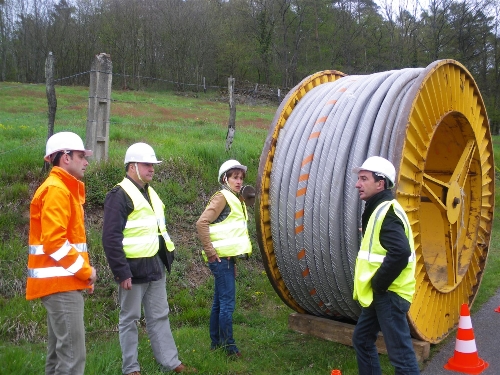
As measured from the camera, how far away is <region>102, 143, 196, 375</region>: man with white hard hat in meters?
4.25

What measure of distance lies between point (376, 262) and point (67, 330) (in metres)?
2.18

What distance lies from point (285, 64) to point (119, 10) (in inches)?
600

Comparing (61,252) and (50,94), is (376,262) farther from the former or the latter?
(50,94)

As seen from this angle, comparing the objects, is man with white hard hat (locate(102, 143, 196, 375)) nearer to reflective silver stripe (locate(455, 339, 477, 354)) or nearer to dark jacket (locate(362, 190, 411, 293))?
dark jacket (locate(362, 190, 411, 293))

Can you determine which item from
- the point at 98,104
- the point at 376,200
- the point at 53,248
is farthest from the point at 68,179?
the point at 98,104

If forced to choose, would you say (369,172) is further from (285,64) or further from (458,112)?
(285,64)

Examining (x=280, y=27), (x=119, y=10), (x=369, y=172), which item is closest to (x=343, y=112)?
(x=369, y=172)

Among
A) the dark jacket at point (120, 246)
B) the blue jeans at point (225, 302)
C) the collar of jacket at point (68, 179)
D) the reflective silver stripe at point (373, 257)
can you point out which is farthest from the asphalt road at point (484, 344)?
the collar of jacket at point (68, 179)

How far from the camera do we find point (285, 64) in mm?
48719

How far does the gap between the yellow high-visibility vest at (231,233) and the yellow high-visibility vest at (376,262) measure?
152 cm

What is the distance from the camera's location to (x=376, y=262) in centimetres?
379

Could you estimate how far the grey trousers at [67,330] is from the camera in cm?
356

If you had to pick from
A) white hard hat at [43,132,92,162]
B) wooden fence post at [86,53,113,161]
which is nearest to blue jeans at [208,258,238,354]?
white hard hat at [43,132,92,162]

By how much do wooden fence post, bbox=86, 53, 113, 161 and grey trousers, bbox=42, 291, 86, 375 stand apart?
4491 millimetres
